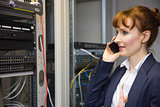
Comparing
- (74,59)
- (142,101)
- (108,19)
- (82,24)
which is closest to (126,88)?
(142,101)

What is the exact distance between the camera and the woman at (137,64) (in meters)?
0.75

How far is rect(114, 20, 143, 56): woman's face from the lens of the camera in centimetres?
81

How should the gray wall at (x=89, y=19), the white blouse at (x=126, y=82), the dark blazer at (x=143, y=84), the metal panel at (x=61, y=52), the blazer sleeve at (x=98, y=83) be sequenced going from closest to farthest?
the dark blazer at (x=143, y=84), the white blouse at (x=126, y=82), the blazer sleeve at (x=98, y=83), the metal panel at (x=61, y=52), the gray wall at (x=89, y=19)

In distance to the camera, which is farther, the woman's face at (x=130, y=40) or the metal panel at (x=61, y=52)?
the metal panel at (x=61, y=52)

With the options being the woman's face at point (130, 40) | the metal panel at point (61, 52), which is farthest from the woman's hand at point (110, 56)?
the metal panel at point (61, 52)

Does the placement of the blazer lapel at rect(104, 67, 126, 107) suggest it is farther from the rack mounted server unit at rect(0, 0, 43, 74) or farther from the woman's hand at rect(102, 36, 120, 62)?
the rack mounted server unit at rect(0, 0, 43, 74)

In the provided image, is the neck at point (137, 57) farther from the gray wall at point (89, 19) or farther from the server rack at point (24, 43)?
the gray wall at point (89, 19)

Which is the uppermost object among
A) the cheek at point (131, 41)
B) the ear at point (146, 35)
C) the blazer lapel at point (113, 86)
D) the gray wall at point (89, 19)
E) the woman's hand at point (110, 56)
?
the gray wall at point (89, 19)

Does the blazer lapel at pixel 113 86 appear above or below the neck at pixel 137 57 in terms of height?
below

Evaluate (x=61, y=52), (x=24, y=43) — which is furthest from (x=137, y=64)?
(x=24, y=43)

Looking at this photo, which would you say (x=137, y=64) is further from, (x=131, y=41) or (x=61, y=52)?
(x=61, y=52)

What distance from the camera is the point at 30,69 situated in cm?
105

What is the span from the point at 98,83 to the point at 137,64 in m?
0.27

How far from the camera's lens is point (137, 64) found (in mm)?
864
